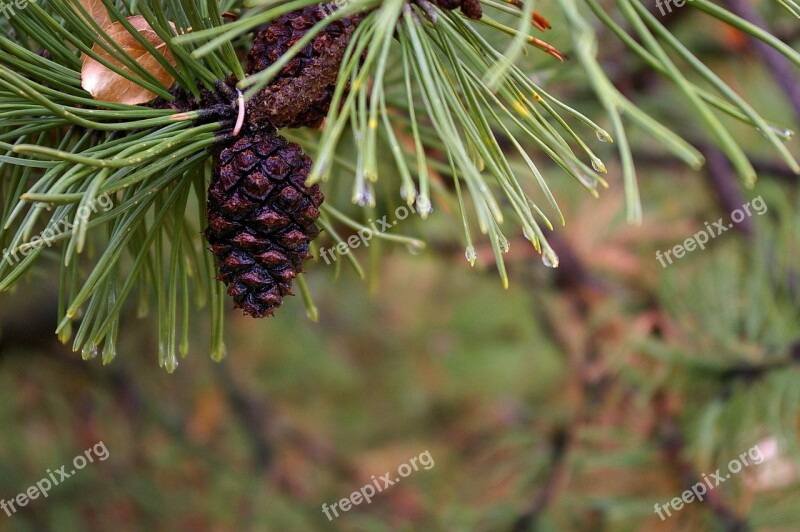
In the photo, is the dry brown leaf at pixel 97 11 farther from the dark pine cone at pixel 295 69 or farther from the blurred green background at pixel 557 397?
the blurred green background at pixel 557 397

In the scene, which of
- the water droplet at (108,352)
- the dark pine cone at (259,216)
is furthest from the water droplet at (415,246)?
the water droplet at (108,352)

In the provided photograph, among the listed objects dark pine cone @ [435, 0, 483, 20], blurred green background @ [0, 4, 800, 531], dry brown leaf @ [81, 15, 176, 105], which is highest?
dry brown leaf @ [81, 15, 176, 105]

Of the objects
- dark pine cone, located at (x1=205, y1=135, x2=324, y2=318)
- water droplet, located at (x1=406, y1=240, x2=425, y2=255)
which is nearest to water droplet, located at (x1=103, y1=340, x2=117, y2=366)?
dark pine cone, located at (x1=205, y1=135, x2=324, y2=318)

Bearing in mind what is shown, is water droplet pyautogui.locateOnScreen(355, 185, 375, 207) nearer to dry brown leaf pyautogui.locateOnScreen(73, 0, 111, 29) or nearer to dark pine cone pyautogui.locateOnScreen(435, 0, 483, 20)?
dark pine cone pyautogui.locateOnScreen(435, 0, 483, 20)

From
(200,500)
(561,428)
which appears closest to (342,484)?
(200,500)

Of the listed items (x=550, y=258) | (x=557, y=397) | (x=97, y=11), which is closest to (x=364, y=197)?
(x=550, y=258)
